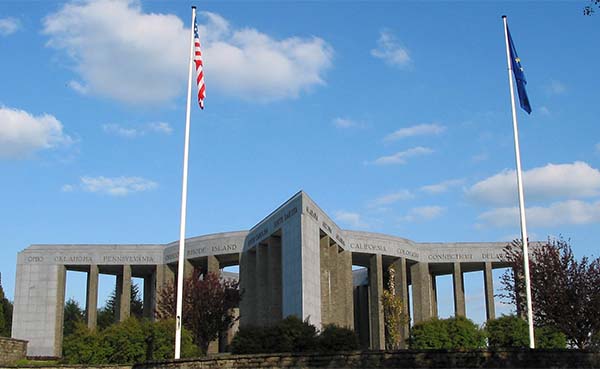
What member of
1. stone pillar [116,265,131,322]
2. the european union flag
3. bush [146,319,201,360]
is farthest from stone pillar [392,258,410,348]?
the european union flag

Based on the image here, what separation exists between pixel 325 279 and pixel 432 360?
86.0 ft

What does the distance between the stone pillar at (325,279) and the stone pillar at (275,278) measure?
2863 millimetres

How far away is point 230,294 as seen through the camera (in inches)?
1779

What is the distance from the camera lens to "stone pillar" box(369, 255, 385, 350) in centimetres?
5259

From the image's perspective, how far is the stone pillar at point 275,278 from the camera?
147 ft

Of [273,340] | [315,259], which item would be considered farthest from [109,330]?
[315,259]

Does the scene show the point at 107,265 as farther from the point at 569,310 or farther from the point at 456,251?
the point at 569,310

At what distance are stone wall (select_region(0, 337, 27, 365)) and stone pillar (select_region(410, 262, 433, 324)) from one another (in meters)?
29.5

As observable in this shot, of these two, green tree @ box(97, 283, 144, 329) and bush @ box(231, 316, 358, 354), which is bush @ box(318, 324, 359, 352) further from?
green tree @ box(97, 283, 144, 329)

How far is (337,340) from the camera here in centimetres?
2928

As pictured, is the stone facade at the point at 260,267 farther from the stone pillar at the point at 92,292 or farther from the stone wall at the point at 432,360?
the stone wall at the point at 432,360

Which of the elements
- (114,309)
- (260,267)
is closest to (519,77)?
(260,267)

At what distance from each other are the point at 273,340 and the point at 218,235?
78.7ft

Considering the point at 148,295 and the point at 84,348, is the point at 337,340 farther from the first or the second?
the point at 148,295
